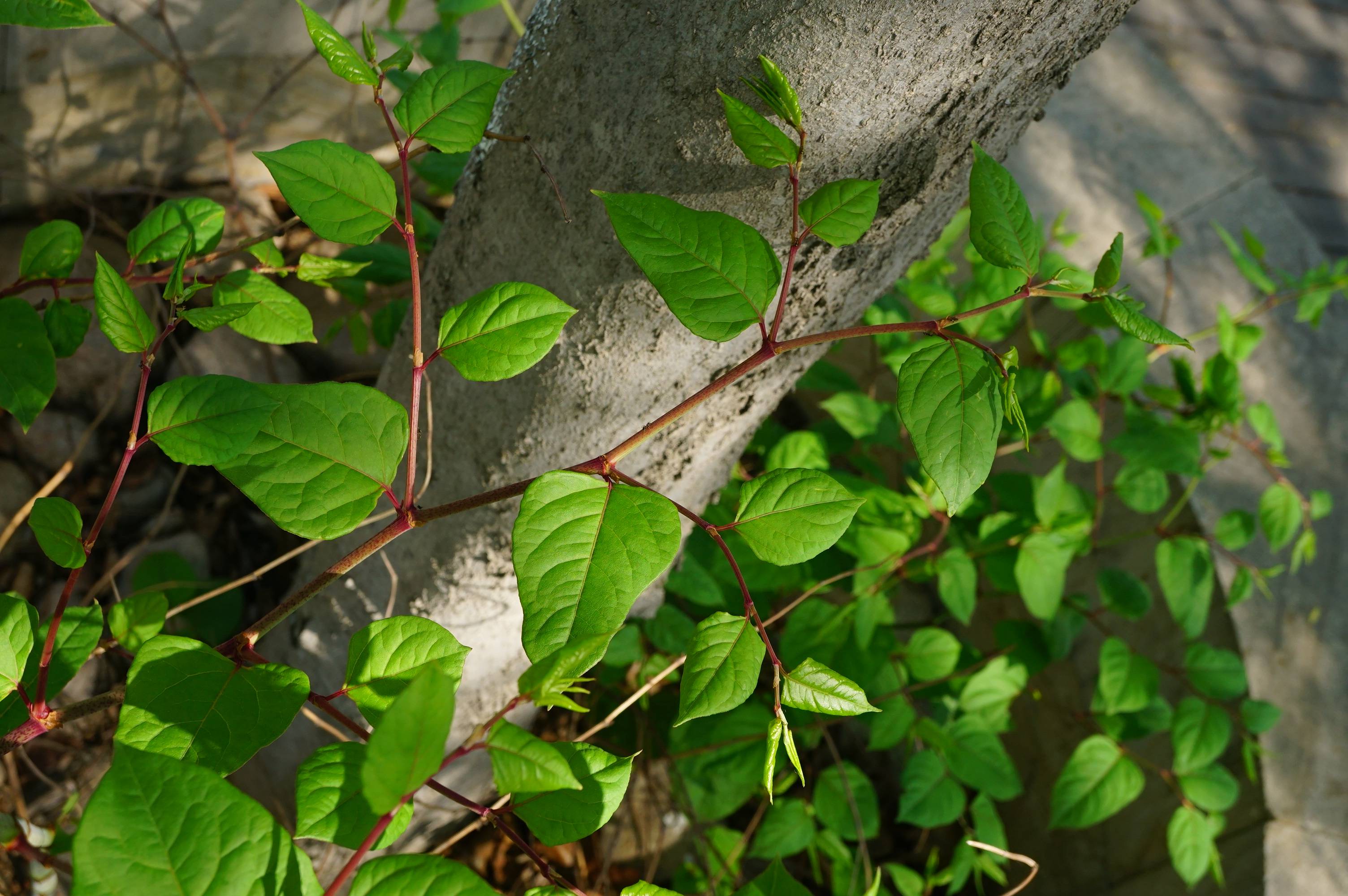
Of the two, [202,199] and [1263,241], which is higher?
[202,199]

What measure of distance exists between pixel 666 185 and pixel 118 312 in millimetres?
377

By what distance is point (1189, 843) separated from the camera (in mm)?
1247

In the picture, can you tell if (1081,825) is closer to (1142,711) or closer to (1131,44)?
(1142,711)

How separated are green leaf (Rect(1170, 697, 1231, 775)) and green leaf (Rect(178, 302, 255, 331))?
1.36 m

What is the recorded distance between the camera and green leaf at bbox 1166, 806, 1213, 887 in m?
1.24

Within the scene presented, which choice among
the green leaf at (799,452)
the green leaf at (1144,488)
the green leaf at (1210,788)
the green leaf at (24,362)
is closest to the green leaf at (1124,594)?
the green leaf at (1144,488)

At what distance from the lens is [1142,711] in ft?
4.37

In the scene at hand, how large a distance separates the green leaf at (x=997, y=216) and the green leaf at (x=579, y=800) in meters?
0.39

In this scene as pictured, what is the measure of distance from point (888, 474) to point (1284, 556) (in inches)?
30.2

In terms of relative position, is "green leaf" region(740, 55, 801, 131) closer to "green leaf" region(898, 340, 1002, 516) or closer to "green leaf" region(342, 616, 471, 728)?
"green leaf" region(898, 340, 1002, 516)

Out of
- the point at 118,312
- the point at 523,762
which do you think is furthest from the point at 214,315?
the point at 523,762

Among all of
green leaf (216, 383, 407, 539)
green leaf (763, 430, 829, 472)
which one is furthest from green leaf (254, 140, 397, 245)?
green leaf (763, 430, 829, 472)

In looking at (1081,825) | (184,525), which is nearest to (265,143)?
(184,525)

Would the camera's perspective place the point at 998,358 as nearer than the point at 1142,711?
Yes
